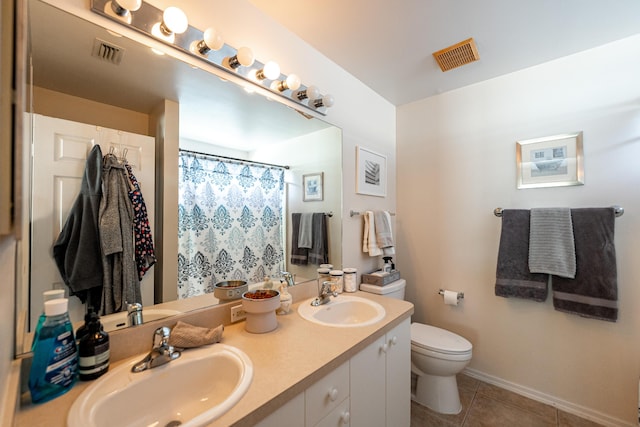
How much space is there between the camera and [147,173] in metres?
1.02

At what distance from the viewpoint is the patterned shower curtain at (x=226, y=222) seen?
1139 mm

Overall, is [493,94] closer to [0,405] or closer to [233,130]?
[233,130]

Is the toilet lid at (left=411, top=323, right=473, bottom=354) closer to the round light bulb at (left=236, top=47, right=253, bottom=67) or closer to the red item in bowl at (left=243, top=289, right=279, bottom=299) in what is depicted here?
the red item in bowl at (left=243, top=289, right=279, bottom=299)

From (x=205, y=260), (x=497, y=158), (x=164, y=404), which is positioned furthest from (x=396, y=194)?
(x=164, y=404)

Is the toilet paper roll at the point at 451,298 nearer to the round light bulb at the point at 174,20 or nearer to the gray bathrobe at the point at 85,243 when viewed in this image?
the gray bathrobe at the point at 85,243

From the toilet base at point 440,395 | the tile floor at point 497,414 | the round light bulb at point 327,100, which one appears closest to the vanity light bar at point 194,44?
the round light bulb at point 327,100

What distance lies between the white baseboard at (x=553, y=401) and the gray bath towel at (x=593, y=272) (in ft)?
2.00

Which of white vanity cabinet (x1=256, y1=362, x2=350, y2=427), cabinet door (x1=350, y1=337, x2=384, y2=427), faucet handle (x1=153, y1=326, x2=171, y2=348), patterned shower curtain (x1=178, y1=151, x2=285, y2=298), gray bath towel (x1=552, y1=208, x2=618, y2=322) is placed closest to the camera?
white vanity cabinet (x1=256, y1=362, x2=350, y2=427)

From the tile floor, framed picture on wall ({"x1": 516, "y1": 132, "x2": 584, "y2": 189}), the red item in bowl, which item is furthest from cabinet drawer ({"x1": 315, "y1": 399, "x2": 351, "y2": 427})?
framed picture on wall ({"x1": 516, "y1": 132, "x2": 584, "y2": 189})

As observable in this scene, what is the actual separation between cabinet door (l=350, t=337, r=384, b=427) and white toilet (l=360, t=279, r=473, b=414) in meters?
0.60

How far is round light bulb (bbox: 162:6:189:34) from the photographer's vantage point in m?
0.94

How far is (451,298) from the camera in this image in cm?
202

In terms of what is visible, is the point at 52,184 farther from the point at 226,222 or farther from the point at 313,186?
the point at 313,186

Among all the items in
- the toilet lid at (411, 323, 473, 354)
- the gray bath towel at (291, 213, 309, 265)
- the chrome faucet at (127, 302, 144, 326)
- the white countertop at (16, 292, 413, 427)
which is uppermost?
the gray bath towel at (291, 213, 309, 265)
